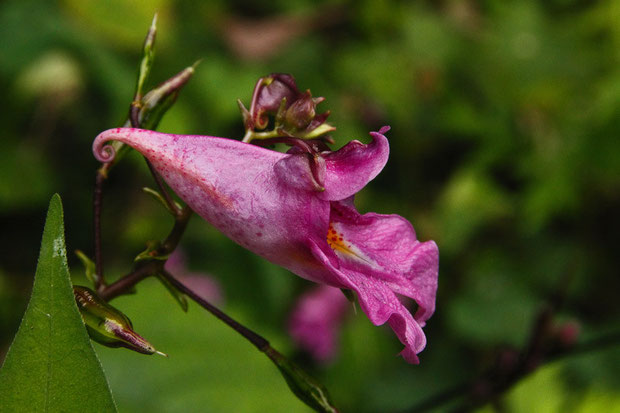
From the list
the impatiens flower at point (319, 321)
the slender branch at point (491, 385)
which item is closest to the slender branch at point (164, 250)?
the slender branch at point (491, 385)

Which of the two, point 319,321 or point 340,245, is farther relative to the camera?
point 319,321

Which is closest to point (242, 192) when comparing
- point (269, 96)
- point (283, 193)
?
point (283, 193)

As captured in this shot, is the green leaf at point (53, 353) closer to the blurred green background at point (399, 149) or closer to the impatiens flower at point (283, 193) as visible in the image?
the impatiens flower at point (283, 193)

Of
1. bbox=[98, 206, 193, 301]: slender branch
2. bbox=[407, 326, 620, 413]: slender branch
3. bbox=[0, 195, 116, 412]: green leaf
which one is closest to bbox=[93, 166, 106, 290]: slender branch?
bbox=[98, 206, 193, 301]: slender branch

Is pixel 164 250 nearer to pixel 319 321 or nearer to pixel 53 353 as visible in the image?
pixel 53 353

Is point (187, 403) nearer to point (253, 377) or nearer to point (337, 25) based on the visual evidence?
point (253, 377)

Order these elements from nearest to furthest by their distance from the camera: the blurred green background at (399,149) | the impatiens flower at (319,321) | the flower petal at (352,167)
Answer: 1. the flower petal at (352,167)
2. the blurred green background at (399,149)
3. the impatiens flower at (319,321)
